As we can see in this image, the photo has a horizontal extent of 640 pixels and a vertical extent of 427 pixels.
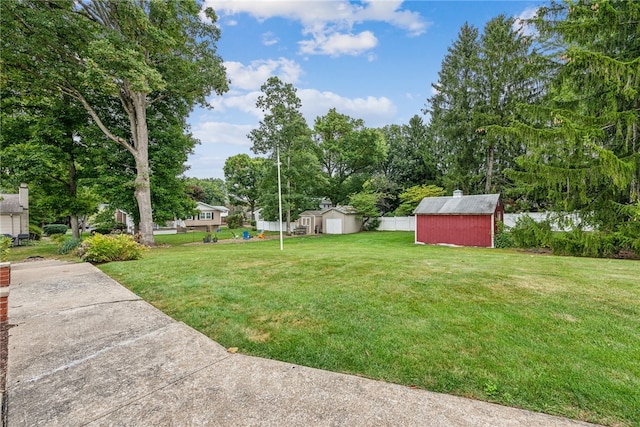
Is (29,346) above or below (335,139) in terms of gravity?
below

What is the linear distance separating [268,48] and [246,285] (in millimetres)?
12080

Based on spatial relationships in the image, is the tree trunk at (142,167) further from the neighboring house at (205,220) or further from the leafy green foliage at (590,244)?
the leafy green foliage at (590,244)

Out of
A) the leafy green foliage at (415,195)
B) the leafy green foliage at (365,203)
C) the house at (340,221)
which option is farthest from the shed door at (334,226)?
the leafy green foliage at (415,195)

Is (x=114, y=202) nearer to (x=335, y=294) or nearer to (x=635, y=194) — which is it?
(x=335, y=294)

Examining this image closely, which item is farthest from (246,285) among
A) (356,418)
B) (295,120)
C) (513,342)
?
(295,120)

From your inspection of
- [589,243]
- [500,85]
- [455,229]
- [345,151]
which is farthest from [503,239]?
[345,151]

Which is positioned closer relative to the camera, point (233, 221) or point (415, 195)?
point (415, 195)

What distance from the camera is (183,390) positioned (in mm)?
2141

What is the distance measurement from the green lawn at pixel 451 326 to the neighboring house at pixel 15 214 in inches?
827

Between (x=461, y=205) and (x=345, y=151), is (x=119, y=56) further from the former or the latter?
(x=345, y=151)

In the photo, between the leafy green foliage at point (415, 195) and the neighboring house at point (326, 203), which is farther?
the neighboring house at point (326, 203)

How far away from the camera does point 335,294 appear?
4461 millimetres

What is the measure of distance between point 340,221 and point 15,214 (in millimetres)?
22729

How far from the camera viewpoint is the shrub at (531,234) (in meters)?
11.6
